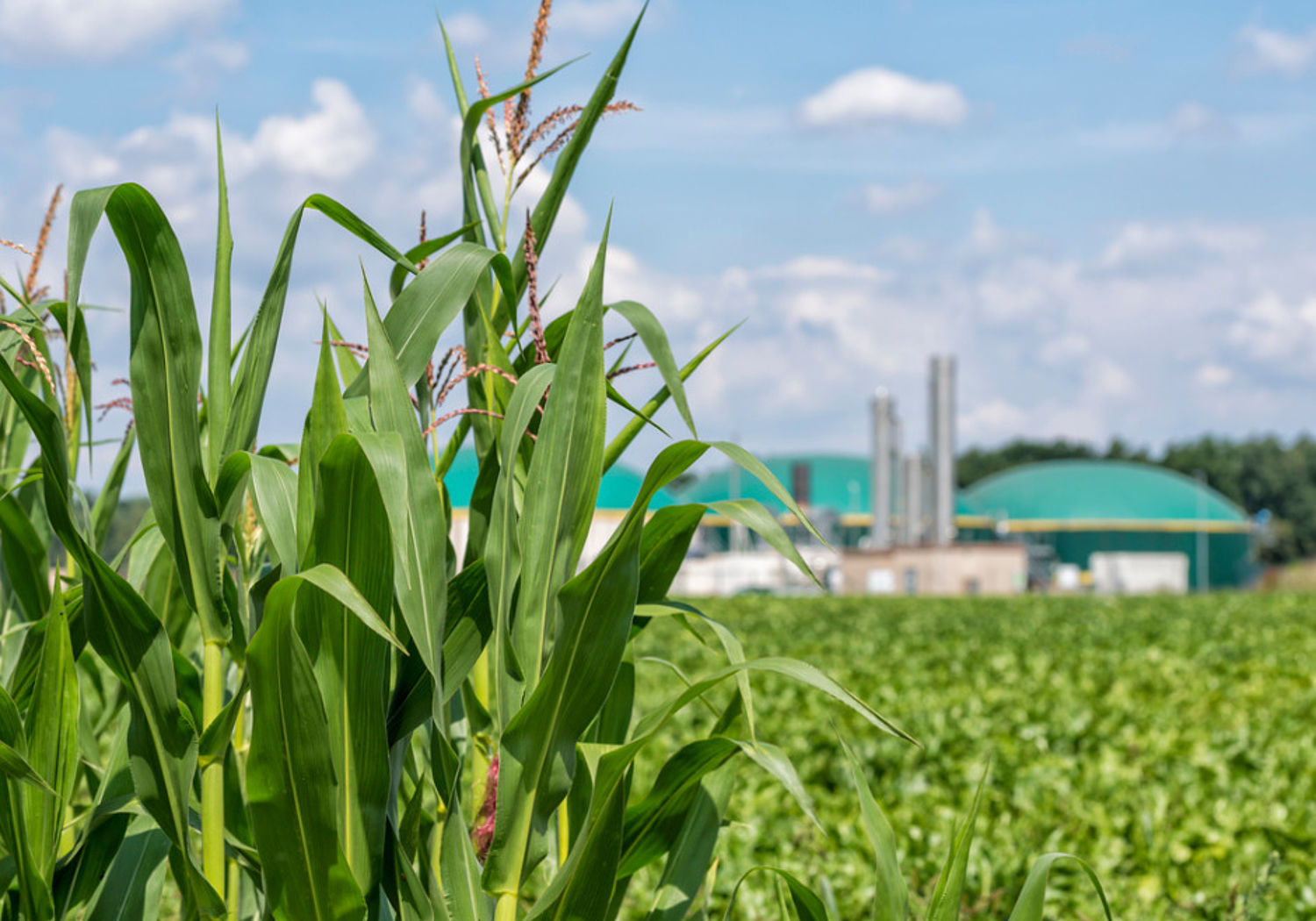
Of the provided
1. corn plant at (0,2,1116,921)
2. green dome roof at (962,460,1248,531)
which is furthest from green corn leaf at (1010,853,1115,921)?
green dome roof at (962,460,1248,531)

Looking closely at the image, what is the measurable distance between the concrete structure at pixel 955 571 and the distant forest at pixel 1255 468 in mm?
54943

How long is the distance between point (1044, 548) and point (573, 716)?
1973 inches

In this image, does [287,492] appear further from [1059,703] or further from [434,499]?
[1059,703]

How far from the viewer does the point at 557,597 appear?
1137 mm

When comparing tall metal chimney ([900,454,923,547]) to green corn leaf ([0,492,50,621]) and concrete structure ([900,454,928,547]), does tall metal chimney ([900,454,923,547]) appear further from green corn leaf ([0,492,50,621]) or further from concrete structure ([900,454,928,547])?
green corn leaf ([0,492,50,621])

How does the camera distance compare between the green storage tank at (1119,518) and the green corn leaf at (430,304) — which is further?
the green storage tank at (1119,518)

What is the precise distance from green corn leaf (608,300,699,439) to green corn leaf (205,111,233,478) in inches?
16.5

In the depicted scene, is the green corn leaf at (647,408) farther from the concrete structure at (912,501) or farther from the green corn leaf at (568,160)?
the concrete structure at (912,501)

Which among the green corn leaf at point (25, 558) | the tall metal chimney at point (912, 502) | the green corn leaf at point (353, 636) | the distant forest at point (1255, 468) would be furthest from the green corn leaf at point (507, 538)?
the distant forest at point (1255, 468)

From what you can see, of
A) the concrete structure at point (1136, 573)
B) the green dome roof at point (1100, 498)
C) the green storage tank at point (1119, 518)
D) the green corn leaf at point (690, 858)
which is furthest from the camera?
the green dome roof at point (1100, 498)

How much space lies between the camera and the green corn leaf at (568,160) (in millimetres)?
1300

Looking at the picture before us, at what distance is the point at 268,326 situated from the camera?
1.28 m

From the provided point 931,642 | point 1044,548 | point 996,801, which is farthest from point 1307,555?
point 996,801

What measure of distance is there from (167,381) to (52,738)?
0.49m
